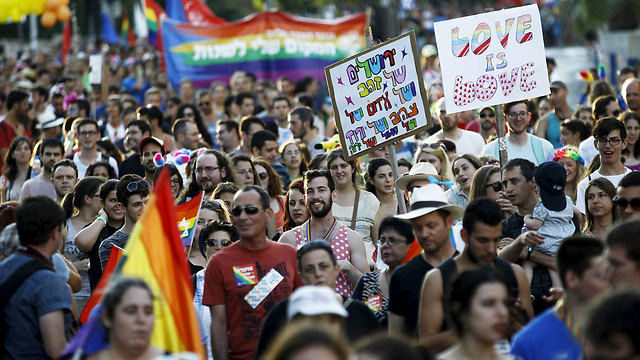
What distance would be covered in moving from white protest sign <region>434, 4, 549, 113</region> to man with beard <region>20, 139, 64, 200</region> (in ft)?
13.3

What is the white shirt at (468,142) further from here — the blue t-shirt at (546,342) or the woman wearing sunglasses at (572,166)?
the blue t-shirt at (546,342)

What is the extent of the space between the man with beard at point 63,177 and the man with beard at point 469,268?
16.6 feet

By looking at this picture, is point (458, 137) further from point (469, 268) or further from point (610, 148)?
point (469, 268)

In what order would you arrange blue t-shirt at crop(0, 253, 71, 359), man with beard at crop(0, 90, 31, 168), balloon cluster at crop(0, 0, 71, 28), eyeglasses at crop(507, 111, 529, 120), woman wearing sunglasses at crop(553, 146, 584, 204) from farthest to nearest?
1. balloon cluster at crop(0, 0, 71, 28)
2. man with beard at crop(0, 90, 31, 168)
3. eyeglasses at crop(507, 111, 529, 120)
4. woman wearing sunglasses at crop(553, 146, 584, 204)
5. blue t-shirt at crop(0, 253, 71, 359)

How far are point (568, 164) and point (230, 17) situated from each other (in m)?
51.8

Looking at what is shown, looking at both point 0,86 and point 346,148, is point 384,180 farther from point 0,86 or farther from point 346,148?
point 0,86

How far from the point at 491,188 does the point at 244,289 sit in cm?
239

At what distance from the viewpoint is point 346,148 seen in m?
8.48

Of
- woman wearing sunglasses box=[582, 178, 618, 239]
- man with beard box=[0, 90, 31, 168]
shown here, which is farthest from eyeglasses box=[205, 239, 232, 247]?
man with beard box=[0, 90, 31, 168]

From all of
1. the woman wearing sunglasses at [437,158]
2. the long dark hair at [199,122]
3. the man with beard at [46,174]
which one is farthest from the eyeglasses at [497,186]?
the long dark hair at [199,122]

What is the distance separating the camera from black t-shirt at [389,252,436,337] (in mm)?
5680

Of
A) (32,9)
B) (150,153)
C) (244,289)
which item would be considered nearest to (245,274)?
(244,289)

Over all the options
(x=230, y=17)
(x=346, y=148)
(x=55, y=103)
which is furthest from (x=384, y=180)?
(x=230, y=17)

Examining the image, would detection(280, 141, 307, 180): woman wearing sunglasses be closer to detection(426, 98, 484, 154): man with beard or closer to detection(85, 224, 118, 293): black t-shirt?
detection(426, 98, 484, 154): man with beard
